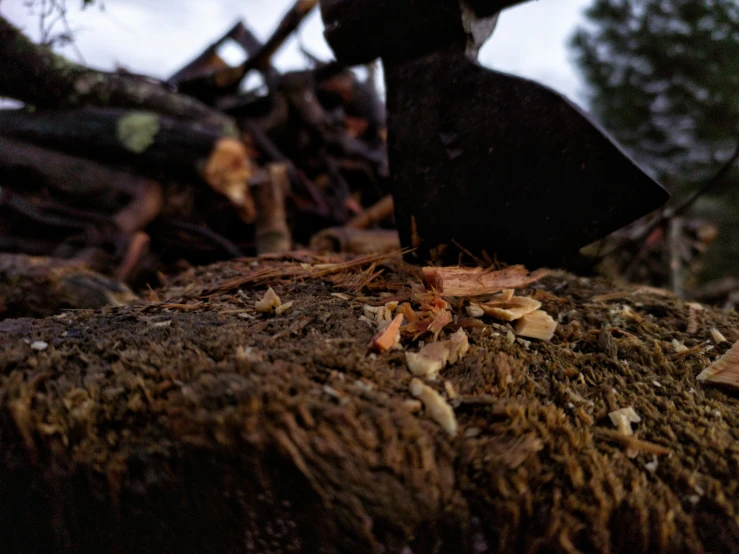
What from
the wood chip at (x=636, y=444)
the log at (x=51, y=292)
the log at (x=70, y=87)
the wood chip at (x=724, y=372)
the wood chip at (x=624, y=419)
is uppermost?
the log at (x=70, y=87)

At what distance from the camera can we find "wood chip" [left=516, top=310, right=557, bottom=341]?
1331mm

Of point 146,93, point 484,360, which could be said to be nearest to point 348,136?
point 146,93

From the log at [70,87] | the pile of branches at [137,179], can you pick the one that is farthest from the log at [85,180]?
the log at [70,87]

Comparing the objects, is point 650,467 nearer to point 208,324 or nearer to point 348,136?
point 208,324

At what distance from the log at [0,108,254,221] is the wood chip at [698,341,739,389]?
102 inches

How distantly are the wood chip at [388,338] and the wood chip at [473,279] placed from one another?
0.27m

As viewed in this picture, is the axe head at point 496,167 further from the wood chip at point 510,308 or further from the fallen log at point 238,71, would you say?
the fallen log at point 238,71

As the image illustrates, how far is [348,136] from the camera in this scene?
4270 millimetres

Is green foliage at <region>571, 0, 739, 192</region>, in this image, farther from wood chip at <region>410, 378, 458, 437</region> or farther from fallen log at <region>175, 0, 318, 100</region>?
wood chip at <region>410, 378, 458, 437</region>

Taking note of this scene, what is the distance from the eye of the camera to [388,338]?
1.11m

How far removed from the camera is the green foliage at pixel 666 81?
4.15 m

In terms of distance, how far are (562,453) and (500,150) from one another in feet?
3.36

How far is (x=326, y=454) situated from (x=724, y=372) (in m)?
1.05

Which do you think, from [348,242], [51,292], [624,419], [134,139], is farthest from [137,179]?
[624,419]
